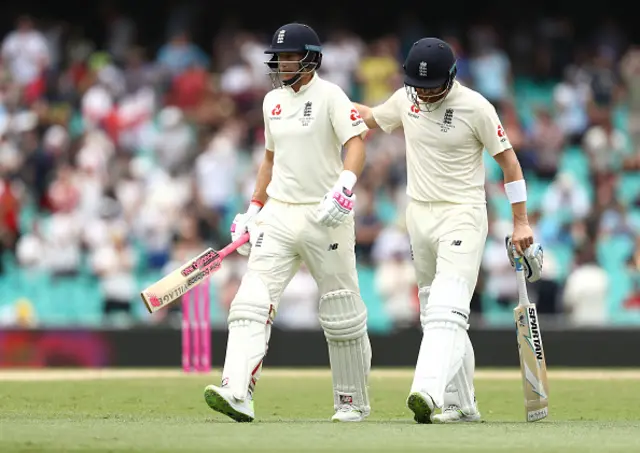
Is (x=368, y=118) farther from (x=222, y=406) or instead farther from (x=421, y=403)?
(x=222, y=406)

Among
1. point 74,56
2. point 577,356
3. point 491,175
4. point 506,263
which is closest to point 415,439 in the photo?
point 577,356

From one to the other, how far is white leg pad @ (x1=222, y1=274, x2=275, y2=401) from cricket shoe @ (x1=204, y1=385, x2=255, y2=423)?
6cm

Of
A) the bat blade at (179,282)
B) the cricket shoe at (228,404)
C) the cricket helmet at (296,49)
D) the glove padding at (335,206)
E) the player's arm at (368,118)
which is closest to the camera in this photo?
the cricket shoe at (228,404)

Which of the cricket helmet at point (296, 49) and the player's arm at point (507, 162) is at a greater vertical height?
the cricket helmet at point (296, 49)

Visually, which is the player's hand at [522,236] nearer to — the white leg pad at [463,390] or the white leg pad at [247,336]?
the white leg pad at [463,390]

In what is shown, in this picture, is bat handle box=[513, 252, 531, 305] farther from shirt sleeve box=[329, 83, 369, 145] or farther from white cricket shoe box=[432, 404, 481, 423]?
shirt sleeve box=[329, 83, 369, 145]

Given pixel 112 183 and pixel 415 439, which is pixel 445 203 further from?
pixel 112 183

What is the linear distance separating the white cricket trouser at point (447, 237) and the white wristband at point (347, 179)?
18.9 inches

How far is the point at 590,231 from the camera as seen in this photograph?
16469 millimetres

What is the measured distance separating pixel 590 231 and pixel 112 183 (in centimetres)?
581


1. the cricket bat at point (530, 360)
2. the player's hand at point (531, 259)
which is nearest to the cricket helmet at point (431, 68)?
the player's hand at point (531, 259)

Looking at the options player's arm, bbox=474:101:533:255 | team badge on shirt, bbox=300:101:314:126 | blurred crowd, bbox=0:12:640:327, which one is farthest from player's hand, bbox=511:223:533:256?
blurred crowd, bbox=0:12:640:327

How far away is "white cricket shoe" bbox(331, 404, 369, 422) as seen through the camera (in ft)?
27.2

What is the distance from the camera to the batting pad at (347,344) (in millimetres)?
8242
